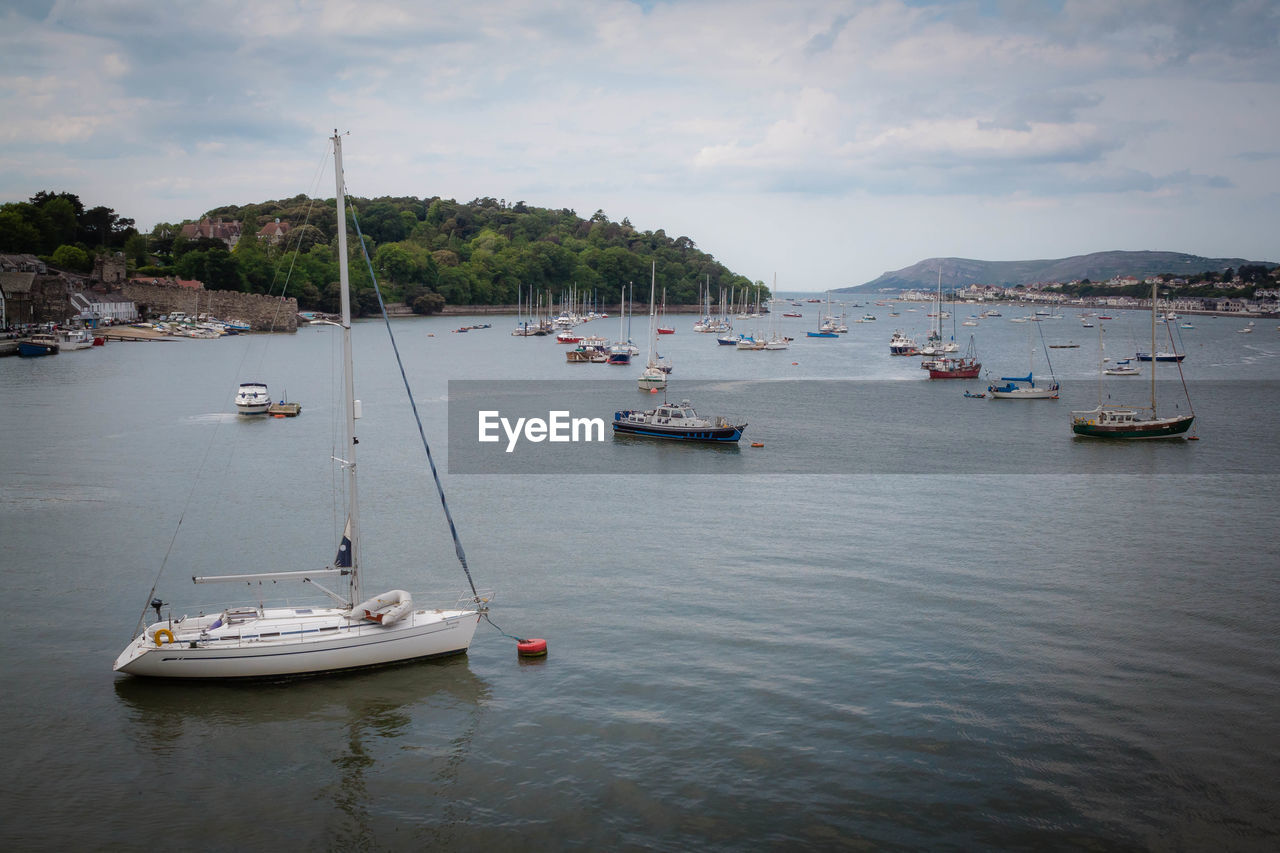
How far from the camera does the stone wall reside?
13325 cm

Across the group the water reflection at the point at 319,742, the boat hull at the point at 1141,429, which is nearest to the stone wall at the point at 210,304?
the boat hull at the point at 1141,429

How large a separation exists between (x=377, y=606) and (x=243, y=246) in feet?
511

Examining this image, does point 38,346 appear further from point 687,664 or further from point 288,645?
point 687,664

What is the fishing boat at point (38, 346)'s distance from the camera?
9188 centimetres

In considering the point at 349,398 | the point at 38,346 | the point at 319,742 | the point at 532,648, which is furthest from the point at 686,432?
the point at 38,346

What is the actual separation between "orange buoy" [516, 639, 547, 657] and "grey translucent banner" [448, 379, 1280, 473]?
76.2 ft

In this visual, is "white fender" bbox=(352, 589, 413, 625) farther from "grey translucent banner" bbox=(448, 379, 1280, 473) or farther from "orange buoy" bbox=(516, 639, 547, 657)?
"grey translucent banner" bbox=(448, 379, 1280, 473)

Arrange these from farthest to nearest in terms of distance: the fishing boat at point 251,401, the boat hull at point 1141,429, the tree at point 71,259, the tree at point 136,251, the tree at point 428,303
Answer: the tree at point 428,303, the tree at point 136,251, the tree at point 71,259, the fishing boat at point 251,401, the boat hull at point 1141,429

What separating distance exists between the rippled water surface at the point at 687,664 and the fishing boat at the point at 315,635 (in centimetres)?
54

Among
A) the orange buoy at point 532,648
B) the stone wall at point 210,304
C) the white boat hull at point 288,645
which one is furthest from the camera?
the stone wall at point 210,304

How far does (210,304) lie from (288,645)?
127m

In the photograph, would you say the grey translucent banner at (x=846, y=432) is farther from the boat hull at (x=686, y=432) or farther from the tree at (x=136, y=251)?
the tree at (x=136, y=251)

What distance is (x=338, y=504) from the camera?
37219 millimetres

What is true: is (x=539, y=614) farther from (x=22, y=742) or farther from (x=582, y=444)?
(x=582, y=444)
